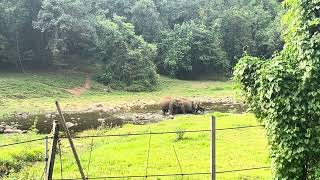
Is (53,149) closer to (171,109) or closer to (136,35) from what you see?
(171,109)

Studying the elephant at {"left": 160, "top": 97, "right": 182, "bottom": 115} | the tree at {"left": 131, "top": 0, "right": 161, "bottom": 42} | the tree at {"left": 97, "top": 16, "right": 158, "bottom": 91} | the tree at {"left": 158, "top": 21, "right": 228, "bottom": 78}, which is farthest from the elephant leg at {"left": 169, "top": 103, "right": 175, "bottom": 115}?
the tree at {"left": 131, "top": 0, "right": 161, "bottom": 42}

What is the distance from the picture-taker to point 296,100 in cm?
1000

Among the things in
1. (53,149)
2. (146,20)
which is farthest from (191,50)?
(53,149)

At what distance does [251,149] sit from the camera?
18484 mm

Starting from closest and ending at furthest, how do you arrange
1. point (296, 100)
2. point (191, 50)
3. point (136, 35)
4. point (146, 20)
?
point (296, 100) < point (136, 35) < point (191, 50) < point (146, 20)

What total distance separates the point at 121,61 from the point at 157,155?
45.3 m

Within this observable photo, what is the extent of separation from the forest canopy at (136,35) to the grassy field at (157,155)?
34610 millimetres

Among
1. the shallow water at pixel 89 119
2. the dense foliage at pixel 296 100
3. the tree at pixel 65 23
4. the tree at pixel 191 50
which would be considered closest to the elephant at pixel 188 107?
the shallow water at pixel 89 119

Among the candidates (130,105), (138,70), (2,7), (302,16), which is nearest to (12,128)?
(130,105)

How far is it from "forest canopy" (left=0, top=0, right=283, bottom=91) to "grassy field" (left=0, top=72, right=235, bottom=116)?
3271 mm

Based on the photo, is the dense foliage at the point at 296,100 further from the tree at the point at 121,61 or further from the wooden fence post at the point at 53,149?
the tree at the point at 121,61

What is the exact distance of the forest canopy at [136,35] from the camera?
57.7m

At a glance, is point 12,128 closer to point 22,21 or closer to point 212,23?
point 22,21

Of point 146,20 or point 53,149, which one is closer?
point 53,149
